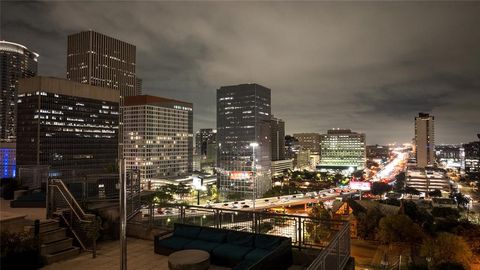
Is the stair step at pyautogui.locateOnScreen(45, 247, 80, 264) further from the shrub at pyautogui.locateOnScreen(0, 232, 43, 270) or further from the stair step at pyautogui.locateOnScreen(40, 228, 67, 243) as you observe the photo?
the stair step at pyautogui.locateOnScreen(40, 228, 67, 243)

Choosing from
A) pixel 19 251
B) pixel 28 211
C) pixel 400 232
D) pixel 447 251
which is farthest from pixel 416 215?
pixel 19 251

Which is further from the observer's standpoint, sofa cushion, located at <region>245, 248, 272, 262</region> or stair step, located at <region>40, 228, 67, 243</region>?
stair step, located at <region>40, 228, 67, 243</region>

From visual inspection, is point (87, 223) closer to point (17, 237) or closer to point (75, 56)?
point (17, 237)

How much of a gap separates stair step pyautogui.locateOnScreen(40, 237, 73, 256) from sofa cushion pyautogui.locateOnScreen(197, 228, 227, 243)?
11.4ft

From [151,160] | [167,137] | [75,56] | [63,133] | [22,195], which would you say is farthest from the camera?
[75,56]

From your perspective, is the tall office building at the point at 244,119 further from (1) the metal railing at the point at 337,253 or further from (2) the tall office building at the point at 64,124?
(1) the metal railing at the point at 337,253

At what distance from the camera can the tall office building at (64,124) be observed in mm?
106938

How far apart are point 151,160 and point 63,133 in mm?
44922

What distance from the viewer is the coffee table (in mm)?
6797

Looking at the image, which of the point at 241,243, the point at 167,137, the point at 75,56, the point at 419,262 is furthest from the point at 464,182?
the point at 75,56

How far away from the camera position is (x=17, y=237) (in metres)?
7.11

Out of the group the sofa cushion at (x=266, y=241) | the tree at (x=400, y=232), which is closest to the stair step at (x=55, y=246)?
the sofa cushion at (x=266, y=241)

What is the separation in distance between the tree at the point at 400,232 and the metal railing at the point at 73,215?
30.3m

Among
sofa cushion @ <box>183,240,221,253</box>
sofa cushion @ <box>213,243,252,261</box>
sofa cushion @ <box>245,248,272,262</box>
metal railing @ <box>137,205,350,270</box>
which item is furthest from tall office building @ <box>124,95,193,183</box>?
sofa cushion @ <box>245,248,272,262</box>
